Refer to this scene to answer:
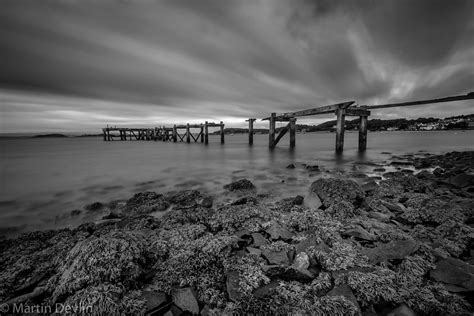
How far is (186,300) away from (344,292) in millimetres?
1614

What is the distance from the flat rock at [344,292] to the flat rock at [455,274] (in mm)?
1033

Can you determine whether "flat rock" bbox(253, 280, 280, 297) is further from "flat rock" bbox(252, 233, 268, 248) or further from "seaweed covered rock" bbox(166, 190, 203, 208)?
"seaweed covered rock" bbox(166, 190, 203, 208)

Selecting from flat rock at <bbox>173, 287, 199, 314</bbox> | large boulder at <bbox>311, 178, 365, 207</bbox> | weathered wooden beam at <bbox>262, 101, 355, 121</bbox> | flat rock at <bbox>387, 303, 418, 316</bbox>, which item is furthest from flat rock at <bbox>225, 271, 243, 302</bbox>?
weathered wooden beam at <bbox>262, 101, 355, 121</bbox>

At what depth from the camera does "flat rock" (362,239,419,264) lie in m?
2.44

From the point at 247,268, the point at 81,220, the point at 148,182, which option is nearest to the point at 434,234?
the point at 247,268

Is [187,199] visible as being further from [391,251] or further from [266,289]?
[391,251]

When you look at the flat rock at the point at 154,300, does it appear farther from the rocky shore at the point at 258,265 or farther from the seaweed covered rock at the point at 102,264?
the seaweed covered rock at the point at 102,264

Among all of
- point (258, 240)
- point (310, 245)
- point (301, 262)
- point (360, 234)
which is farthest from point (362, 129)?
point (301, 262)

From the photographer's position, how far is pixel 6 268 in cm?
259

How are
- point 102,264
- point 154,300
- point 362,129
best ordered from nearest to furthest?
point 154,300, point 102,264, point 362,129

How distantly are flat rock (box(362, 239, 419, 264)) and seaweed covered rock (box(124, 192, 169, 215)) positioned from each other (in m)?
4.34

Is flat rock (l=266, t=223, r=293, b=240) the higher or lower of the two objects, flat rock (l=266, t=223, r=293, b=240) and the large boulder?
the lower

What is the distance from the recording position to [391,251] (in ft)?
8.27

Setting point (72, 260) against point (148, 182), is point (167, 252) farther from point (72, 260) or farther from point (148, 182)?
point (148, 182)
